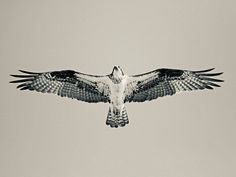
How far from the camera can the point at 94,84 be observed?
7.42 ft

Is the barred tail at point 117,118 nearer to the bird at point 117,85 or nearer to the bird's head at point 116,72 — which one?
the bird at point 117,85

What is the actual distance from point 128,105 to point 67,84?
1.14 feet

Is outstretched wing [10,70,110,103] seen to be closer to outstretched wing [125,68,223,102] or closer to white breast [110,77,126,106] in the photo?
white breast [110,77,126,106]

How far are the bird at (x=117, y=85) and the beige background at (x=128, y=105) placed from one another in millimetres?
57

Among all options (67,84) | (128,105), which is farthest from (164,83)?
(67,84)

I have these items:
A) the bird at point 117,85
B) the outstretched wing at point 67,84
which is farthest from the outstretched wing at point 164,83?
the outstretched wing at point 67,84

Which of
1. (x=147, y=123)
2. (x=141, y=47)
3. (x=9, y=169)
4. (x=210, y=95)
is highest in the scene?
(x=141, y=47)

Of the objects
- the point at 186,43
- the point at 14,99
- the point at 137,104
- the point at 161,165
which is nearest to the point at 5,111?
the point at 14,99

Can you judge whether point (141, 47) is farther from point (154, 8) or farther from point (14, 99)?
point (14, 99)

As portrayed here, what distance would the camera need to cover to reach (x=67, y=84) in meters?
2.25

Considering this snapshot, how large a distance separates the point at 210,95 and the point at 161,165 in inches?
18.5

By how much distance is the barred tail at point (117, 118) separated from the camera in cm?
228

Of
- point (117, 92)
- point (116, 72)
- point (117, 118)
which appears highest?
point (116, 72)

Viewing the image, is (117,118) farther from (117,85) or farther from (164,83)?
(164,83)
